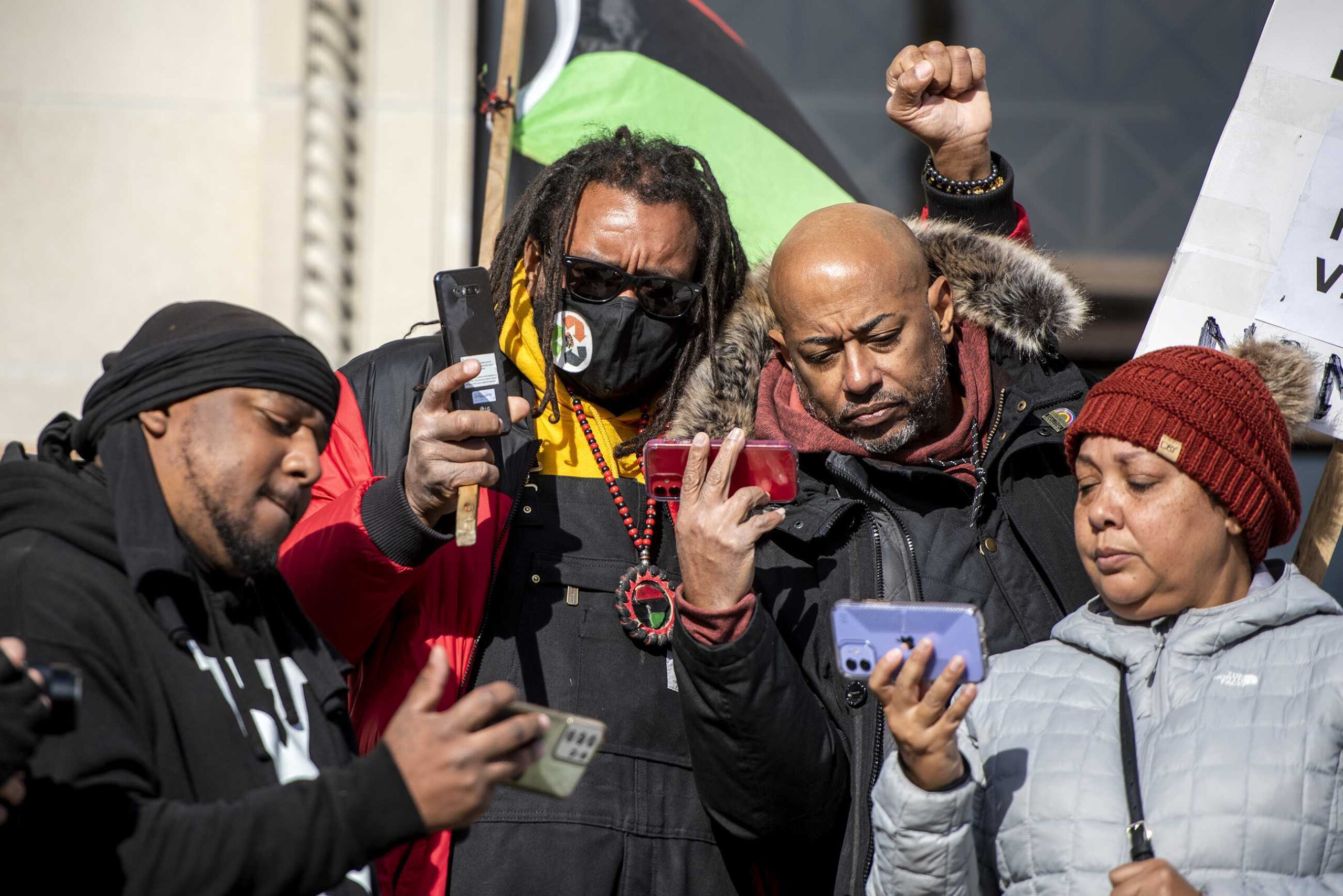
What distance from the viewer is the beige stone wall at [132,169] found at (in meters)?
4.48

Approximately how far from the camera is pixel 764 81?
4598 mm

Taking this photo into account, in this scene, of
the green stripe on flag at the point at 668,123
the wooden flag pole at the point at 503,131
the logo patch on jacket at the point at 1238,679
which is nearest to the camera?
the logo patch on jacket at the point at 1238,679

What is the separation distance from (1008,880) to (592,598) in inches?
39.1

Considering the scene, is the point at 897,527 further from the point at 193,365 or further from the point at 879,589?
the point at 193,365

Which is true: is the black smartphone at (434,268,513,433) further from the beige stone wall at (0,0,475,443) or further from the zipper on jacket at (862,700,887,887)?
the beige stone wall at (0,0,475,443)

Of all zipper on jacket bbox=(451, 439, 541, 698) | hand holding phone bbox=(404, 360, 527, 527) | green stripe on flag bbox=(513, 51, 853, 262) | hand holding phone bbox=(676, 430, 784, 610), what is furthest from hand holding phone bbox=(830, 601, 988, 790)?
green stripe on flag bbox=(513, 51, 853, 262)

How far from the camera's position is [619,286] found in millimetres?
2979

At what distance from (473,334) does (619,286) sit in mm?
469

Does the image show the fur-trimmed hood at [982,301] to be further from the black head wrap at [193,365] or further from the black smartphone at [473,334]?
the black head wrap at [193,365]

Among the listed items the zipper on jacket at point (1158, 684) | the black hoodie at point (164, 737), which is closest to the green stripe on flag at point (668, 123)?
the zipper on jacket at point (1158, 684)

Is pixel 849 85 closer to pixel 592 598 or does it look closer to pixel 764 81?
pixel 764 81

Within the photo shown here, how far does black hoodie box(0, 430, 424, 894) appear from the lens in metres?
1.68

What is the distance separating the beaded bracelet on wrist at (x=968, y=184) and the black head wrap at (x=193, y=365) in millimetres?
1899

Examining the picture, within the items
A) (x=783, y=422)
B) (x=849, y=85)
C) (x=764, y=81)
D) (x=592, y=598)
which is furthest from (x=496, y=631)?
(x=849, y=85)
